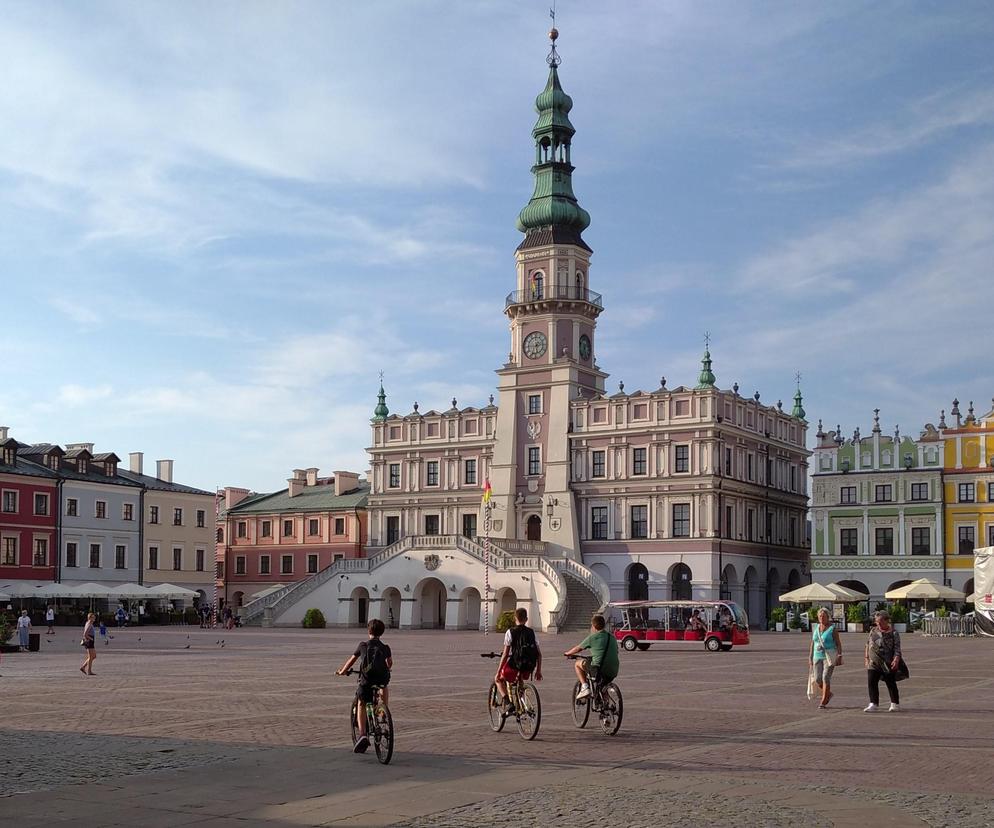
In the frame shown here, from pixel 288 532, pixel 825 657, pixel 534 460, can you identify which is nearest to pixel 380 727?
pixel 825 657

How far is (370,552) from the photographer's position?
86.5 m

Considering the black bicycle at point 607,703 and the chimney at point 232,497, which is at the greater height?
the chimney at point 232,497

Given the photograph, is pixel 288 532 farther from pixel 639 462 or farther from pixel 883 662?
pixel 883 662

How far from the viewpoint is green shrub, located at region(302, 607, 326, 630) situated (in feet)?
252

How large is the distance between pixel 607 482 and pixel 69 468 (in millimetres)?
35567

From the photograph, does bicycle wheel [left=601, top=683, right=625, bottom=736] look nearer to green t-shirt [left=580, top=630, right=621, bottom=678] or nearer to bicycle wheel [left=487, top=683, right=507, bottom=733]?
green t-shirt [left=580, top=630, right=621, bottom=678]

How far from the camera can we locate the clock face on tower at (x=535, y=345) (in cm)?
8325

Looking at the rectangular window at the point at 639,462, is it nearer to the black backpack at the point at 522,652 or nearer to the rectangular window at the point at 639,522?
the rectangular window at the point at 639,522

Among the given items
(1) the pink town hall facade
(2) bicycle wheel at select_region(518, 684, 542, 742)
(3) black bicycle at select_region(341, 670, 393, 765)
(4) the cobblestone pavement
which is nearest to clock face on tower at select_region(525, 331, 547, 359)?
(1) the pink town hall facade

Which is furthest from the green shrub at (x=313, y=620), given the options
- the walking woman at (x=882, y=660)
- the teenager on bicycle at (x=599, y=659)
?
the teenager on bicycle at (x=599, y=659)

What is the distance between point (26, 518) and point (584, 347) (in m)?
36.4

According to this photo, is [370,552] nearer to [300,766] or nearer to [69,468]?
[69,468]

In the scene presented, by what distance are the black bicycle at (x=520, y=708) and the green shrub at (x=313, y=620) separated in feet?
191

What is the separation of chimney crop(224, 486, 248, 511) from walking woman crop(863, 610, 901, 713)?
87048 mm
